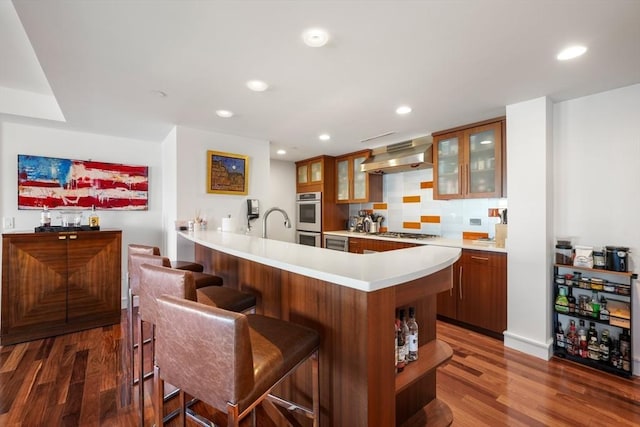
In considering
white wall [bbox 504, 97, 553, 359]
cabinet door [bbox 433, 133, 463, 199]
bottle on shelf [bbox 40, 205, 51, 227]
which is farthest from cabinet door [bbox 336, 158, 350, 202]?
bottle on shelf [bbox 40, 205, 51, 227]

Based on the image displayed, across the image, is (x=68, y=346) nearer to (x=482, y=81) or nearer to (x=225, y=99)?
(x=225, y=99)

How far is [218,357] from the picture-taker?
2.95 feet

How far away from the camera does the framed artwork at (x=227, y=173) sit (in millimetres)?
3270

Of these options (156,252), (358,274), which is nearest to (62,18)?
(156,252)

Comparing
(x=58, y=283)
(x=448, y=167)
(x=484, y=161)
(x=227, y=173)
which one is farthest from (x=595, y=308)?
(x=58, y=283)

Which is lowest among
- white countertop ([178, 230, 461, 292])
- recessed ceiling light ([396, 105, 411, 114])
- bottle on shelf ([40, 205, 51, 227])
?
white countertop ([178, 230, 461, 292])

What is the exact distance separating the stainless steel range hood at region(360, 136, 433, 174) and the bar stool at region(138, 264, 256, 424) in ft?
8.54

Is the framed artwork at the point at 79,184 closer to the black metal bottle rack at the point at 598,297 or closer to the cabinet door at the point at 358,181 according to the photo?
the cabinet door at the point at 358,181

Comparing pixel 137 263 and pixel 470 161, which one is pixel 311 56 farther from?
pixel 470 161

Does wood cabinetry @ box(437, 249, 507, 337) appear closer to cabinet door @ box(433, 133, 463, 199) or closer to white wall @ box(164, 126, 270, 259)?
cabinet door @ box(433, 133, 463, 199)

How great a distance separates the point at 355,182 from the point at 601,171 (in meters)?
2.75

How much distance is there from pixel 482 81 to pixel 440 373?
2.20m

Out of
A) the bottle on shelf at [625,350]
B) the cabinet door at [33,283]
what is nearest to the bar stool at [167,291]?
the cabinet door at [33,283]

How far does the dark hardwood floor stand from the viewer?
1651 millimetres
